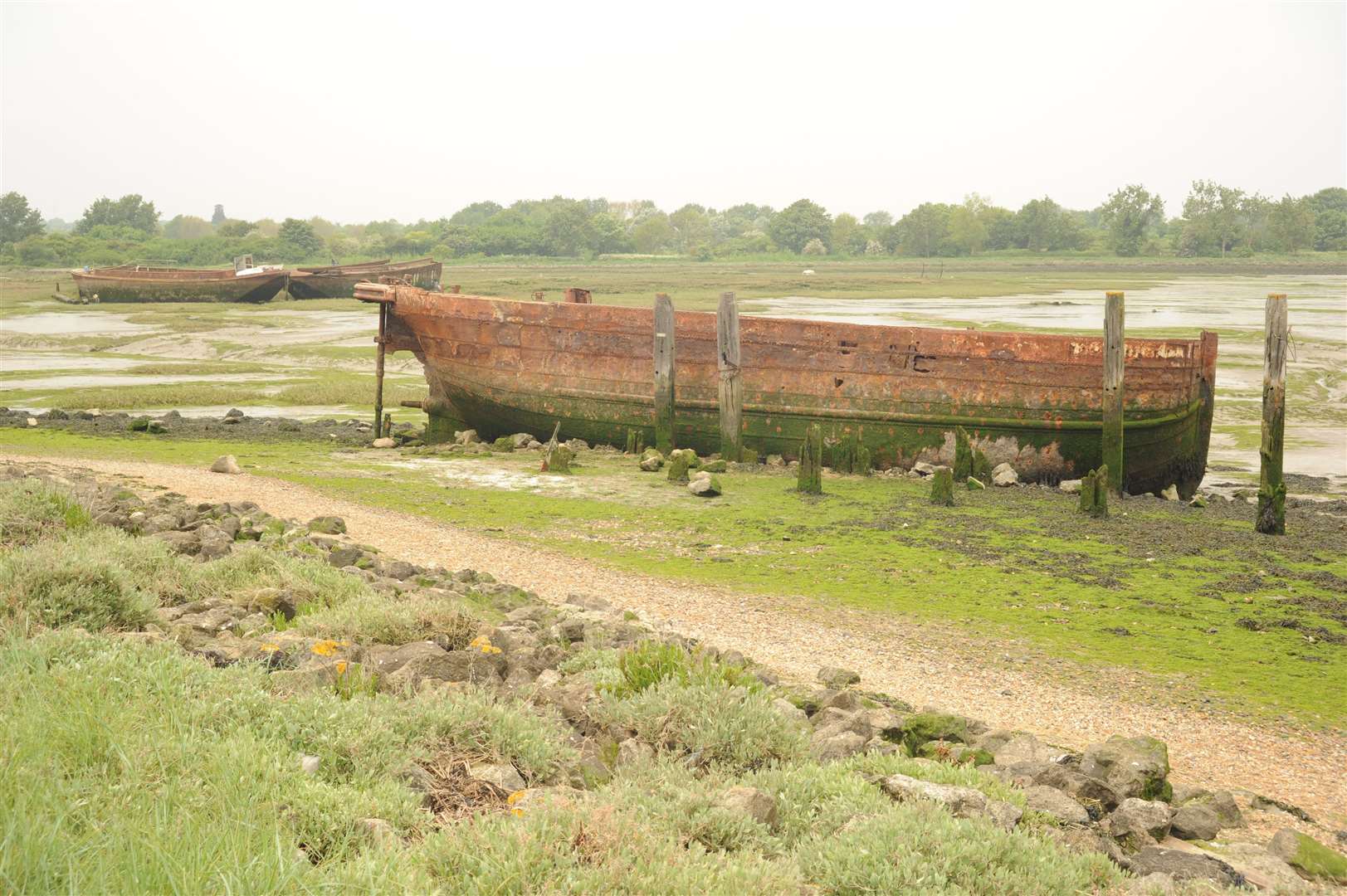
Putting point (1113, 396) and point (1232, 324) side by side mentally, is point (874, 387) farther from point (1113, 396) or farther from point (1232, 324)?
point (1232, 324)

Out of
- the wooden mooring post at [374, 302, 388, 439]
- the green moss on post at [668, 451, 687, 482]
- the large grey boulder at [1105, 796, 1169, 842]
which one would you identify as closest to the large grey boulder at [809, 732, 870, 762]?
the large grey boulder at [1105, 796, 1169, 842]

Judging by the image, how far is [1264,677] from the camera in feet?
27.9

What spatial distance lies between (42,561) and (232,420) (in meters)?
14.5

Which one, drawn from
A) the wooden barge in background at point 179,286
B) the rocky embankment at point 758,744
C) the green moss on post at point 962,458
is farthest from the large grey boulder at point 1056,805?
the wooden barge in background at point 179,286

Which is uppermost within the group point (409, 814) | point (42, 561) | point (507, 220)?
point (507, 220)

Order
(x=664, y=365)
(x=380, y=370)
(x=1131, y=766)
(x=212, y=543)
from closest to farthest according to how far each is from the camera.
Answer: (x=1131, y=766) < (x=212, y=543) < (x=664, y=365) < (x=380, y=370)

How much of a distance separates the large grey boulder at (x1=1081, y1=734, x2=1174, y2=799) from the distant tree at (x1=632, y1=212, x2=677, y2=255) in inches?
4716

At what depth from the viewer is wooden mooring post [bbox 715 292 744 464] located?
1712 cm

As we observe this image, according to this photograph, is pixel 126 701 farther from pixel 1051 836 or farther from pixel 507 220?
pixel 507 220

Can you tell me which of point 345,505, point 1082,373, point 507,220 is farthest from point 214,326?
point 507,220

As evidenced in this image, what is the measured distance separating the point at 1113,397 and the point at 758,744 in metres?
11.7

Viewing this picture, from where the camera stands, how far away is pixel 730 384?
17172 millimetres

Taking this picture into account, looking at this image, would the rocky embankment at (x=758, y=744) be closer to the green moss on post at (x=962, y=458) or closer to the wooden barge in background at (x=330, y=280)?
the green moss on post at (x=962, y=458)

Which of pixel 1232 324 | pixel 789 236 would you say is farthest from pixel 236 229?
pixel 1232 324
